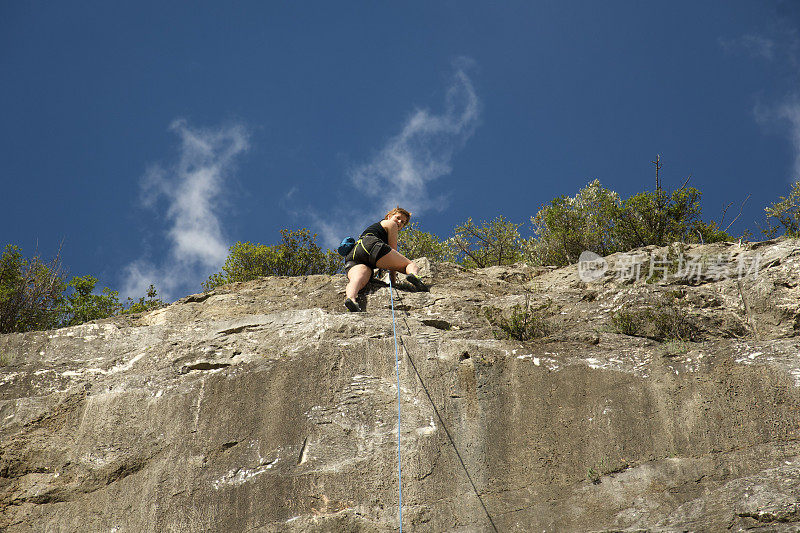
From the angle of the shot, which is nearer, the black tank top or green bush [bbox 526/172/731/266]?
the black tank top

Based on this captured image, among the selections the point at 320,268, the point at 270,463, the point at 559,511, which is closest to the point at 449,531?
the point at 559,511

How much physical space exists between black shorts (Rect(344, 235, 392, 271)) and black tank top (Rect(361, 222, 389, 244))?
1.54 feet

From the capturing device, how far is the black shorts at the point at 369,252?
12625 millimetres

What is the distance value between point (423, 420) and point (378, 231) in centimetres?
511

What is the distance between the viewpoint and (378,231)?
13414mm

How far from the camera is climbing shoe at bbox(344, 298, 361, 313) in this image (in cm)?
1149

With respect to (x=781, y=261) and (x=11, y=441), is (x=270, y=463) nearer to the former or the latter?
(x=11, y=441)

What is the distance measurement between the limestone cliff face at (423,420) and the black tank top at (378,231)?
7.38 ft

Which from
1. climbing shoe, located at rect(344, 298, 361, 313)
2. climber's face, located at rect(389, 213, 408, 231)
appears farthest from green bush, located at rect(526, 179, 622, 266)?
climbing shoe, located at rect(344, 298, 361, 313)

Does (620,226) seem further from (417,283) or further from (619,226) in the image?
(417,283)

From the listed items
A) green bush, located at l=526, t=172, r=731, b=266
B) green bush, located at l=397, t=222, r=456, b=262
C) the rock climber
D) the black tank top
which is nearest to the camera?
the rock climber

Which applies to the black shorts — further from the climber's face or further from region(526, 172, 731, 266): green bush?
region(526, 172, 731, 266): green bush

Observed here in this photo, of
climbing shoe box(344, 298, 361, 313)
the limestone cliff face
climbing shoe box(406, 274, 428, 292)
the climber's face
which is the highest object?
the climber's face

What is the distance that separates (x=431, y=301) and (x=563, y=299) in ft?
7.08
